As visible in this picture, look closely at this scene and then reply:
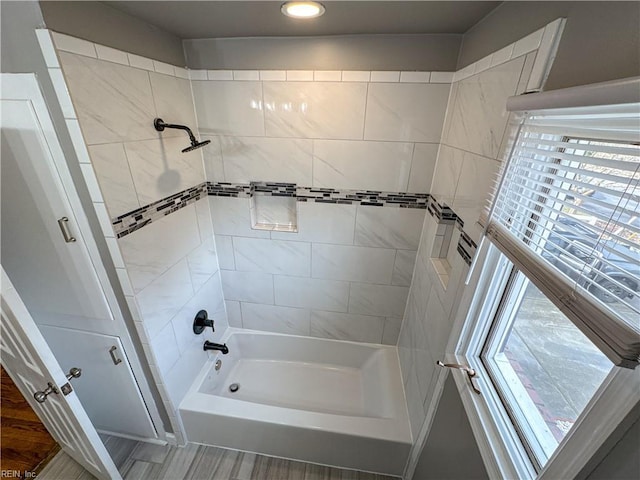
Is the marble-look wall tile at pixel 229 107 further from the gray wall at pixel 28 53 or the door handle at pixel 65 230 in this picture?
the door handle at pixel 65 230

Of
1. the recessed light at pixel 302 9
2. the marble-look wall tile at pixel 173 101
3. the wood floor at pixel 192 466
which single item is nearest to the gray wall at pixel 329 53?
the marble-look wall tile at pixel 173 101

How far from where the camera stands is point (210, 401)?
5.55 ft

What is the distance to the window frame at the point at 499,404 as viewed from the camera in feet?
1.45

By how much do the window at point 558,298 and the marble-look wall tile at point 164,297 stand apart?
1402 mm

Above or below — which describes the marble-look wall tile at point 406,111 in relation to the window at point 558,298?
above

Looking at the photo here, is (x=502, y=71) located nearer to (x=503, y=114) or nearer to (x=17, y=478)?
(x=503, y=114)

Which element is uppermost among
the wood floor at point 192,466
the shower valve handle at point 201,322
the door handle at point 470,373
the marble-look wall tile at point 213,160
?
the marble-look wall tile at point 213,160

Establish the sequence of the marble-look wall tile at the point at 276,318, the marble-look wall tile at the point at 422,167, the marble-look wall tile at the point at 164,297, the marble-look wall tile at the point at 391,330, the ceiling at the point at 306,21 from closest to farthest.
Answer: the ceiling at the point at 306,21, the marble-look wall tile at the point at 164,297, the marble-look wall tile at the point at 422,167, the marble-look wall tile at the point at 391,330, the marble-look wall tile at the point at 276,318

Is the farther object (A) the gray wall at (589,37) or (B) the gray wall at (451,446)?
(B) the gray wall at (451,446)

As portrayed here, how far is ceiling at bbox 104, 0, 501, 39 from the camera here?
104 centimetres

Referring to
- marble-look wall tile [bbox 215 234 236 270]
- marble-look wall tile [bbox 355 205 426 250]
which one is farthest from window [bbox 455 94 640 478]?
marble-look wall tile [bbox 215 234 236 270]

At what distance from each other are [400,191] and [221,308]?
63.7 inches

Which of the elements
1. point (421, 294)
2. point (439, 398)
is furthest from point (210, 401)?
point (421, 294)

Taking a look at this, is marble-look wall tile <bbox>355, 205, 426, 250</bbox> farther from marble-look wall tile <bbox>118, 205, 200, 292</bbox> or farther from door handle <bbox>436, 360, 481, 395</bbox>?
marble-look wall tile <bbox>118, 205, 200, 292</bbox>
